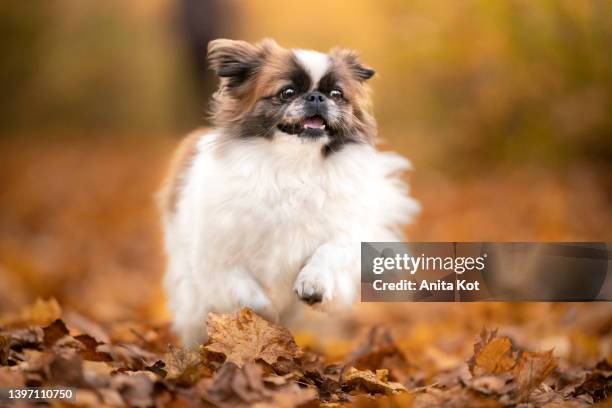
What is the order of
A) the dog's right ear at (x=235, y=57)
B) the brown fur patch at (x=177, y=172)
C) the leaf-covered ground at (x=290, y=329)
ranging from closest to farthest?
1. the leaf-covered ground at (x=290, y=329)
2. the dog's right ear at (x=235, y=57)
3. the brown fur patch at (x=177, y=172)

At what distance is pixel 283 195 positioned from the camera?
3631 millimetres

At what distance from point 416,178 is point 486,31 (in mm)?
3050

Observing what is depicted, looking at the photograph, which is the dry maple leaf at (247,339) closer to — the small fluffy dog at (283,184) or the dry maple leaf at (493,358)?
the small fluffy dog at (283,184)

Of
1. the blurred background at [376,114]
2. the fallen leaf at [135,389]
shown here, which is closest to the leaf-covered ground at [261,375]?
the fallen leaf at [135,389]

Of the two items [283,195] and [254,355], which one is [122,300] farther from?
[254,355]

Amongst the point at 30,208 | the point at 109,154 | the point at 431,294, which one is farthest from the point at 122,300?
the point at 109,154

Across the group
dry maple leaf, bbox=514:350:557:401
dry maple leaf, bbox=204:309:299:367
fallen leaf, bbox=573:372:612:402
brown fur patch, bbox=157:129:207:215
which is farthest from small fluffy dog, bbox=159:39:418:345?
fallen leaf, bbox=573:372:612:402

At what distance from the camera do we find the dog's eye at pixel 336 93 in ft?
12.1

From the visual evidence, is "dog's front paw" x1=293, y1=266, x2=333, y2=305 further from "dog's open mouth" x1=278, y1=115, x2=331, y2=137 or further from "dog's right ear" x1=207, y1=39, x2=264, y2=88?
"dog's right ear" x1=207, y1=39, x2=264, y2=88

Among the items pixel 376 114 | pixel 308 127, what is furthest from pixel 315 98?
pixel 376 114

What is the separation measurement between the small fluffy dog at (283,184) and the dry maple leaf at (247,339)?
0.33m

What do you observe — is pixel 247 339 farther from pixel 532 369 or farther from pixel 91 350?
pixel 532 369

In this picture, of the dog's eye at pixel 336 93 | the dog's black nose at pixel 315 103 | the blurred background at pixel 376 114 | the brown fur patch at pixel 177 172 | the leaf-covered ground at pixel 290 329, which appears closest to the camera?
the leaf-covered ground at pixel 290 329

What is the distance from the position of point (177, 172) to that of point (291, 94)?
1.09m
